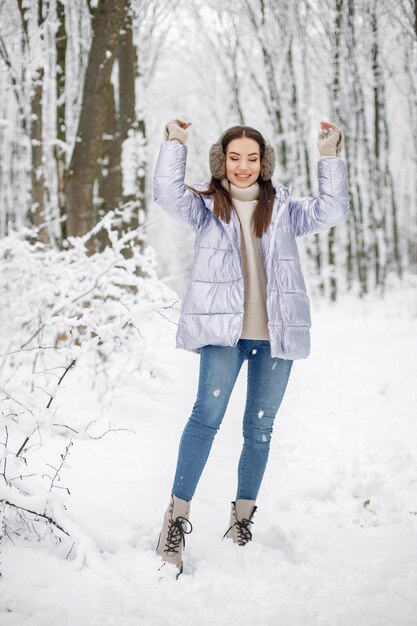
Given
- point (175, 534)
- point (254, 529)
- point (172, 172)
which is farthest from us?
point (254, 529)

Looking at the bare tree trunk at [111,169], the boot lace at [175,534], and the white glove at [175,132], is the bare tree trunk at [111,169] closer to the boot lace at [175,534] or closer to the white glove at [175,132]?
the white glove at [175,132]

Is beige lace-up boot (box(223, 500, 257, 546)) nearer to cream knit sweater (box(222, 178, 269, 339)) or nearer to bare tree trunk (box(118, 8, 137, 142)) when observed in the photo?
cream knit sweater (box(222, 178, 269, 339))

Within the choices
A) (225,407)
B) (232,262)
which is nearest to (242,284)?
(232,262)

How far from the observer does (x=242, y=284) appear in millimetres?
2309

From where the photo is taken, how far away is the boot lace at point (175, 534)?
212 centimetres

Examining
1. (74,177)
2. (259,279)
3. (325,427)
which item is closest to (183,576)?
(259,279)

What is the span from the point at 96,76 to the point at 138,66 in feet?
16.5

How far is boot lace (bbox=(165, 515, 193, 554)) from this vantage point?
6.95 feet

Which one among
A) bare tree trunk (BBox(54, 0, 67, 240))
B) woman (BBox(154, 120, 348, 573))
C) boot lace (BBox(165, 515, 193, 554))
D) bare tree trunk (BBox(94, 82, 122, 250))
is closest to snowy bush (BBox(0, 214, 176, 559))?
woman (BBox(154, 120, 348, 573))

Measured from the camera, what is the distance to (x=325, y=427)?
4574 mm

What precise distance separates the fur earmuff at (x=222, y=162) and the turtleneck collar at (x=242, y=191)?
0.05 m

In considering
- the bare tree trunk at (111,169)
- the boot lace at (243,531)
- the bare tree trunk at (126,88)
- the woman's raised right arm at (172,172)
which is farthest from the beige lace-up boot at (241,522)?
the bare tree trunk at (126,88)

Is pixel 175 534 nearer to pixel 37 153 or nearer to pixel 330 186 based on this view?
pixel 330 186

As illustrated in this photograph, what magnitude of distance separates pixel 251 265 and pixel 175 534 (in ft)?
4.02
